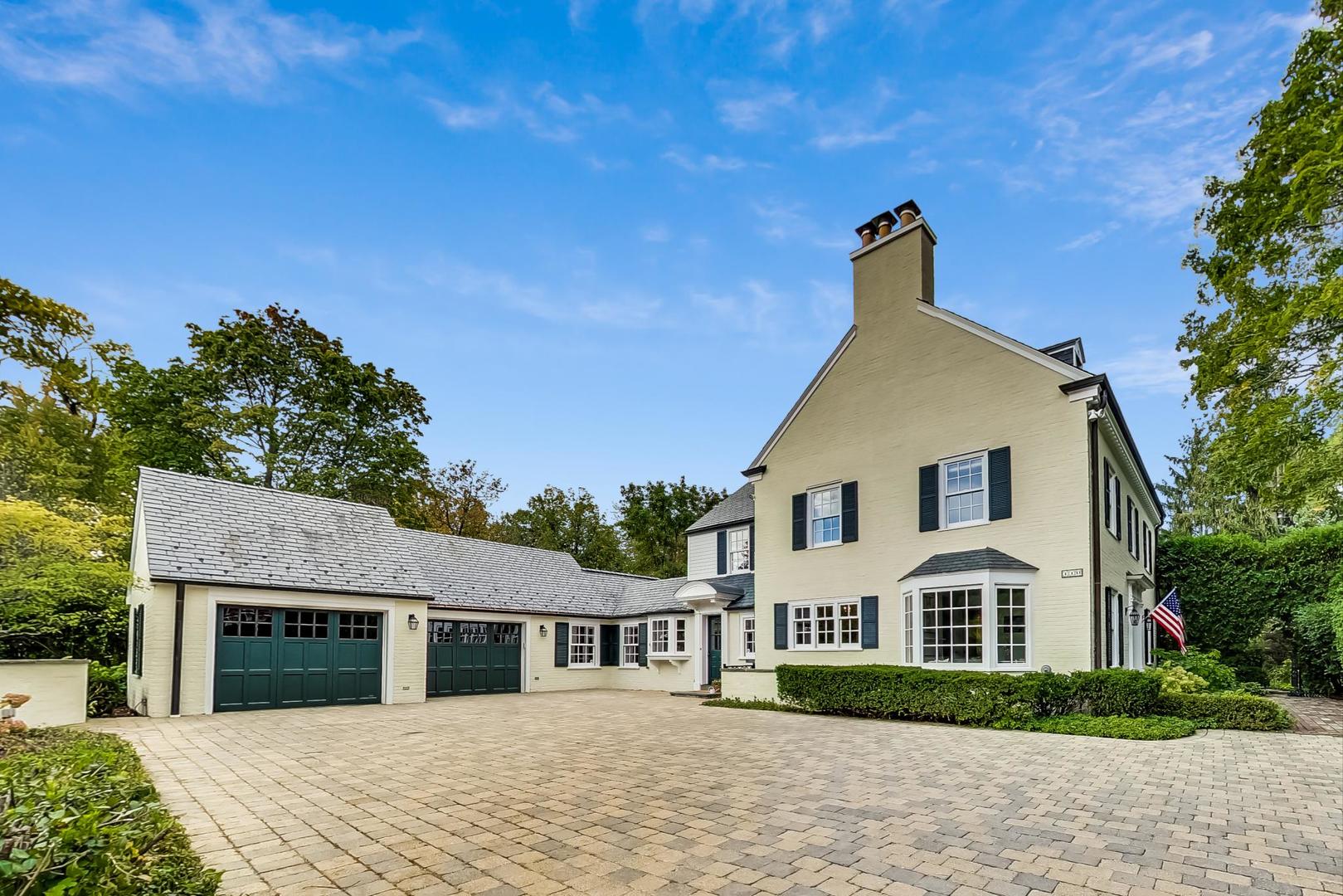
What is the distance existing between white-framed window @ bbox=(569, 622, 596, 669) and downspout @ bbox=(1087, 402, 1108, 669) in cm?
1563

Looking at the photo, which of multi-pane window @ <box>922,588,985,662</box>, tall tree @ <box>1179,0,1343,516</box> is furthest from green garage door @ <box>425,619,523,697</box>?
tall tree @ <box>1179,0,1343,516</box>

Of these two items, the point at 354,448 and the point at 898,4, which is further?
the point at 354,448

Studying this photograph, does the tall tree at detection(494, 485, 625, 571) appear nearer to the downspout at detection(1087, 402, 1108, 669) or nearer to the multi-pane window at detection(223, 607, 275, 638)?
the multi-pane window at detection(223, 607, 275, 638)

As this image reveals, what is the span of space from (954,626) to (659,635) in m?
11.3

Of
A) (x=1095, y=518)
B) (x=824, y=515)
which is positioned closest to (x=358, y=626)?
(x=824, y=515)

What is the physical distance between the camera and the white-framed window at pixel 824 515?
17047mm

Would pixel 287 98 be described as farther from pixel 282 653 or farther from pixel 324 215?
pixel 282 653

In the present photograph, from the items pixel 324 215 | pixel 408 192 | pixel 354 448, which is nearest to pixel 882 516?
pixel 408 192

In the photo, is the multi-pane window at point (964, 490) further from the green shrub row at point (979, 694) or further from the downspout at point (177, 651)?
the downspout at point (177, 651)

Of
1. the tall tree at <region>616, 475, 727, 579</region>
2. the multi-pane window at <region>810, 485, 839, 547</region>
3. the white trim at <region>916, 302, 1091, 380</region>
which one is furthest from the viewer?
the tall tree at <region>616, 475, 727, 579</region>

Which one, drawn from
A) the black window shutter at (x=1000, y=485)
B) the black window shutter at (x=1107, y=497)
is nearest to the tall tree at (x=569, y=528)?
the black window shutter at (x=1000, y=485)

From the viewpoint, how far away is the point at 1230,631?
776 inches

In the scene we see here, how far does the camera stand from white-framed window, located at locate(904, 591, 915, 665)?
1442 centimetres

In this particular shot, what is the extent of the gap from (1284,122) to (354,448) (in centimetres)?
3076
